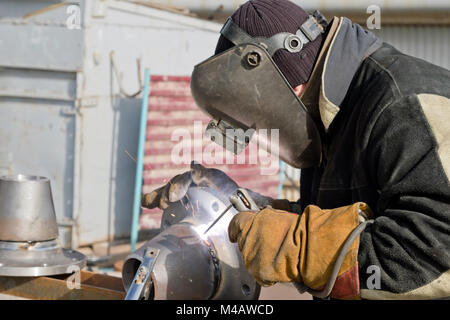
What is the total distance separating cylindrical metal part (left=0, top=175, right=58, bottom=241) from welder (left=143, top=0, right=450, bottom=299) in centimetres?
49

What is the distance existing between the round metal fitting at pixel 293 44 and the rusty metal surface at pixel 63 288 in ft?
3.18

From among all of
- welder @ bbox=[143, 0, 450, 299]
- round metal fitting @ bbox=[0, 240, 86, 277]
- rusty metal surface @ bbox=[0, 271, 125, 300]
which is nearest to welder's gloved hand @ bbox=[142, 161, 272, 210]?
welder @ bbox=[143, 0, 450, 299]

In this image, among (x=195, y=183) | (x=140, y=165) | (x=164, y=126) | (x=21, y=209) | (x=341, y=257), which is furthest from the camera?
(x=164, y=126)

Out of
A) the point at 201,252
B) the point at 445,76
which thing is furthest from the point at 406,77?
the point at 201,252

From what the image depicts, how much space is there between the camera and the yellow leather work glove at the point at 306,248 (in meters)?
1.85

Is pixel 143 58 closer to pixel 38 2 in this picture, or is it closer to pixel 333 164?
pixel 38 2

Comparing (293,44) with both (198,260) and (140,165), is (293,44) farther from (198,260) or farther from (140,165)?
(140,165)

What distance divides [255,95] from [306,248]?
1.75 ft

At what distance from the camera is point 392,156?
1.87 meters

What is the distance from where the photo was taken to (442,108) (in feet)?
6.17

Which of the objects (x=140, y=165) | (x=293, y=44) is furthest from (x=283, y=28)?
(x=140, y=165)

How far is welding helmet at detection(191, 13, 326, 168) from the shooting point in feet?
6.97

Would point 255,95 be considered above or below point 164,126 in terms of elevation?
above
